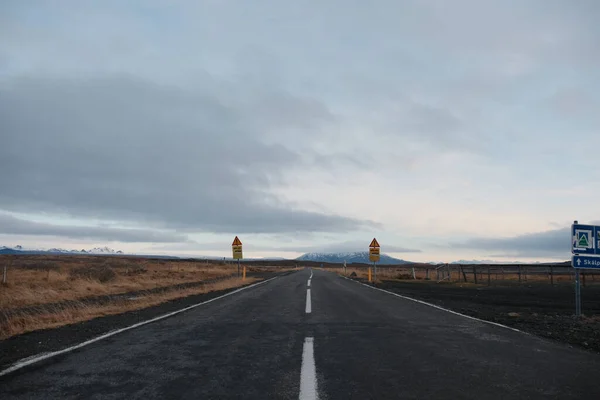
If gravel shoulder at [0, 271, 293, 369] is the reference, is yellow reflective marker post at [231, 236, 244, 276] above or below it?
above

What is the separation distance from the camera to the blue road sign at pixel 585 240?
12078 mm

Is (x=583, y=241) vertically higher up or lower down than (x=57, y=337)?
higher up

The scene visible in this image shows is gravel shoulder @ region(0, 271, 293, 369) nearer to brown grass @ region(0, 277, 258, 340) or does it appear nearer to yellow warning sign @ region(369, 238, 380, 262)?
brown grass @ region(0, 277, 258, 340)

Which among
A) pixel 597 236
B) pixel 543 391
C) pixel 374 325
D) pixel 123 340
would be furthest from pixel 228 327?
pixel 597 236

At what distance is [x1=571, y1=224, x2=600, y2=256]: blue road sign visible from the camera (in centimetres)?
1208

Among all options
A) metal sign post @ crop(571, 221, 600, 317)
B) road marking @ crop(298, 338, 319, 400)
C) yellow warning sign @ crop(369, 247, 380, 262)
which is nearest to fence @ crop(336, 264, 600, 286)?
metal sign post @ crop(571, 221, 600, 317)

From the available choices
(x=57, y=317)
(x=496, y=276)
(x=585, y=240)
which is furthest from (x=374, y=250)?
(x=496, y=276)

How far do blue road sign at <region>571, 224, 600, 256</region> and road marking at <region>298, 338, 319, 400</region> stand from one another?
30.1ft

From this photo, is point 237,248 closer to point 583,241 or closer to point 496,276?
point 583,241

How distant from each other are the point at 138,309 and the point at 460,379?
1128 centimetres

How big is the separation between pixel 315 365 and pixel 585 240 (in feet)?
33.6

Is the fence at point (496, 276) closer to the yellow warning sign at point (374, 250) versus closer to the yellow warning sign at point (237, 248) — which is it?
the yellow warning sign at point (374, 250)

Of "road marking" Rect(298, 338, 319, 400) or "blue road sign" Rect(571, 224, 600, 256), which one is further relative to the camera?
"blue road sign" Rect(571, 224, 600, 256)

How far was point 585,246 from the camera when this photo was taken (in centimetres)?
1211
